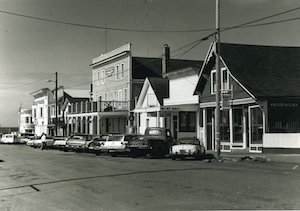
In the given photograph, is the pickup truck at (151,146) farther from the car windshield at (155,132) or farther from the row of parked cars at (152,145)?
the car windshield at (155,132)

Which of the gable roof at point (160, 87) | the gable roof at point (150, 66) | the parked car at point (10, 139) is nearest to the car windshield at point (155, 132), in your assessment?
the gable roof at point (160, 87)

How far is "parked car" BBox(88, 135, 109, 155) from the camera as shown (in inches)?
1312

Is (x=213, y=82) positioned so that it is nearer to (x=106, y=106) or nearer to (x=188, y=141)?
(x=188, y=141)

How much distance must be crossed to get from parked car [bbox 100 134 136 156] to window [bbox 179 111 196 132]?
817cm

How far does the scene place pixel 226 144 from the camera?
3141 centimetres

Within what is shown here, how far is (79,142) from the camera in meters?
38.7

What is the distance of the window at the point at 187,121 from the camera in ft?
123

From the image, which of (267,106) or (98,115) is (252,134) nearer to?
(267,106)

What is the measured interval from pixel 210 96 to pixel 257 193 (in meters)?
22.7

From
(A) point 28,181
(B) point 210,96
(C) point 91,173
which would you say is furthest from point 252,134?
(A) point 28,181

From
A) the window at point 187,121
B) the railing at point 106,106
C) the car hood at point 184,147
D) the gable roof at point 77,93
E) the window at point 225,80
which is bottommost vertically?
the car hood at point 184,147

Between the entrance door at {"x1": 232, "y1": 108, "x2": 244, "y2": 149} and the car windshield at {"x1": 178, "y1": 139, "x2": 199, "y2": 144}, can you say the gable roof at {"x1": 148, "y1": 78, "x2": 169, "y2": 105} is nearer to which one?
the entrance door at {"x1": 232, "y1": 108, "x2": 244, "y2": 149}

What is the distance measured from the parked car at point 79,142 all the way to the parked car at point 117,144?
5.98 m

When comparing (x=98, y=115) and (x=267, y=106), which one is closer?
(x=267, y=106)
